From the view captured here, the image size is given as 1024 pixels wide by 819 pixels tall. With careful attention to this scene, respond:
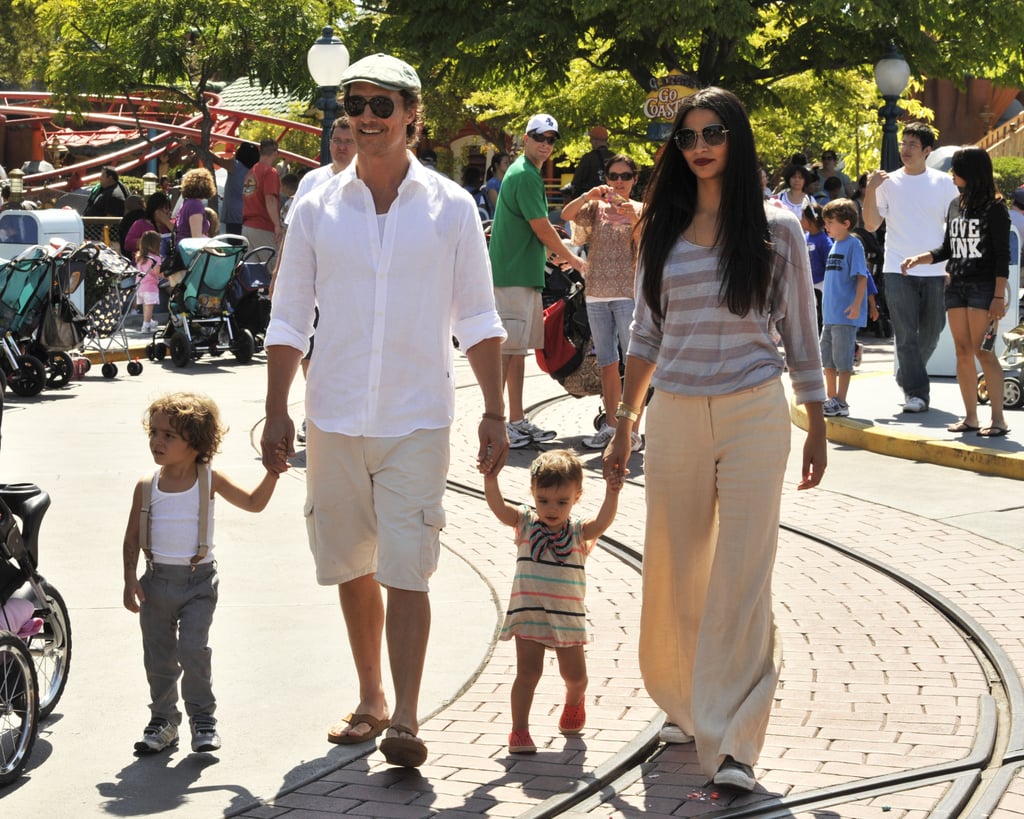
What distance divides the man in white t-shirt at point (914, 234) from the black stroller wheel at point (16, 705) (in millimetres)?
8410

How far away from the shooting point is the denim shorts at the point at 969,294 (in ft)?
35.3

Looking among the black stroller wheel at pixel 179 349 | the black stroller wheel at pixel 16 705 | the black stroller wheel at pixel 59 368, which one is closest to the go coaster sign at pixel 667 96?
the black stroller wheel at pixel 179 349

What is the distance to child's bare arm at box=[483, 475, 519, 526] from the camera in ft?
16.4

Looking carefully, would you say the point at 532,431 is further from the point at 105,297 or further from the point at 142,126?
the point at 142,126

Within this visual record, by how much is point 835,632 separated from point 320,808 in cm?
271

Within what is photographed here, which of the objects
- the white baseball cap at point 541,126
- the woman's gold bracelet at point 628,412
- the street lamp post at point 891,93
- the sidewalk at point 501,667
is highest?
the street lamp post at point 891,93

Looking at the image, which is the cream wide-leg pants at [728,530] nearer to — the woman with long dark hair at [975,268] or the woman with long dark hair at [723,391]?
the woman with long dark hair at [723,391]

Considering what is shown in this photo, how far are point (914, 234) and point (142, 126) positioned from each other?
26.3m

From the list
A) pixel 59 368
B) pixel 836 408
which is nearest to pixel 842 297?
pixel 836 408

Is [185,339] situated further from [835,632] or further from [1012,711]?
[1012,711]

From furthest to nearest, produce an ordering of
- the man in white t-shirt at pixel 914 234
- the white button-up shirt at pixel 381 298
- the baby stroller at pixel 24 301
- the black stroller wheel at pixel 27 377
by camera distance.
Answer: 1. the baby stroller at pixel 24 301
2. the black stroller wheel at pixel 27 377
3. the man in white t-shirt at pixel 914 234
4. the white button-up shirt at pixel 381 298

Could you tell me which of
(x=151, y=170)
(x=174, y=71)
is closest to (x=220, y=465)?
(x=174, y=71)

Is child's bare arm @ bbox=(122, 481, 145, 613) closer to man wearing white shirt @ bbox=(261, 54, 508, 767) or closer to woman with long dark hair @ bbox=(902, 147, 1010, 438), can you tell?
man wearing white shirt @ bbox=(261, 54, 508, 767)

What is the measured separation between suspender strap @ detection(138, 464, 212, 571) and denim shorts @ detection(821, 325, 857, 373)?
769 centimetres
